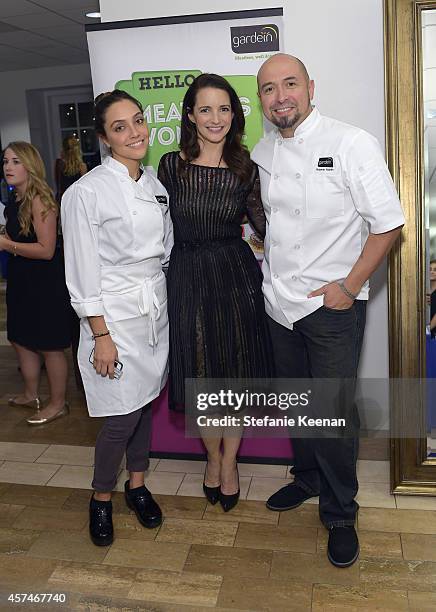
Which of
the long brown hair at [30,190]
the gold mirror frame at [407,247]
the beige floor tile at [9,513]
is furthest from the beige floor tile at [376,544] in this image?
the long brown hair at [30,190]

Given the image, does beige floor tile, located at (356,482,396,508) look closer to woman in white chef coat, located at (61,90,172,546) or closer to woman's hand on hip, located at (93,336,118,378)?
woman in white chef coat, located at (61,90,172,546)

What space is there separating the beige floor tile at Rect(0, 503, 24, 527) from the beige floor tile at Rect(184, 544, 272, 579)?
0.73m

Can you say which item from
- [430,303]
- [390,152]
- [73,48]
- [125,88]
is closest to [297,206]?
[390,152]

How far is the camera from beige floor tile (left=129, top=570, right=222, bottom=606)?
200 centimetres

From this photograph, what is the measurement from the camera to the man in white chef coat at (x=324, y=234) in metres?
1.99

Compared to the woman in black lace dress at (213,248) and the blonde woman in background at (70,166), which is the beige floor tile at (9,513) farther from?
the blonde woman in background at (70,166)

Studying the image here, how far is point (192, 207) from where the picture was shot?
2258mm

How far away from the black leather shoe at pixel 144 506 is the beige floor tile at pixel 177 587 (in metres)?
0.27

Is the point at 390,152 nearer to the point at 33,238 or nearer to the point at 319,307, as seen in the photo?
the point at 319,307

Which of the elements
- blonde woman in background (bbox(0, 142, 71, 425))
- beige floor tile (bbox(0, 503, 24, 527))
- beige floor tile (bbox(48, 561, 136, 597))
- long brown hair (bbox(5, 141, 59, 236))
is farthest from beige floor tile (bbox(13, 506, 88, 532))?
long brown hair (bbox(5, 141, 59, 236))

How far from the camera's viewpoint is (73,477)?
282cm

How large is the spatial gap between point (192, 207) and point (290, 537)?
→ 120cm

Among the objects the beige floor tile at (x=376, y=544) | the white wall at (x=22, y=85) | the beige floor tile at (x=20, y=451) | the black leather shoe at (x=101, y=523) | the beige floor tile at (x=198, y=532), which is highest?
the white wall at (x=22, y=85)
